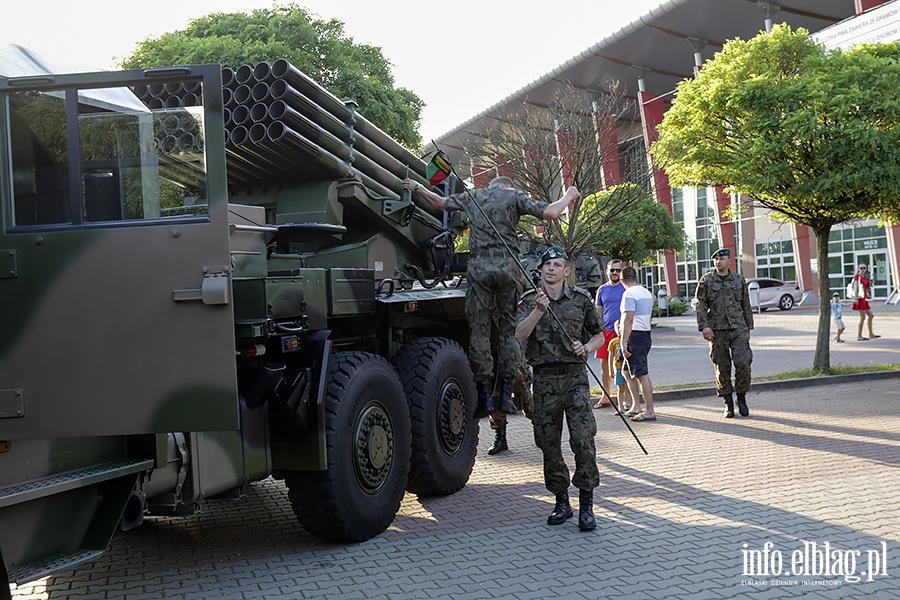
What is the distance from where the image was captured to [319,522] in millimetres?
5781

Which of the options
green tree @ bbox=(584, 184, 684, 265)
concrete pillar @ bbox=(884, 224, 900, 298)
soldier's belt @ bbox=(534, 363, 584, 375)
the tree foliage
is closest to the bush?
green tree @ bbox=(584, 184, 684, 265)

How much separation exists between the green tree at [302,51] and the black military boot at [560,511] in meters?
18.7

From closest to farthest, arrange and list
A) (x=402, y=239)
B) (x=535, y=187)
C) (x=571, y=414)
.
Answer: (x=571, y=414) → (x=402, y=239) → (x=535, y=187)

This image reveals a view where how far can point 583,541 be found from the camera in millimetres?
5941

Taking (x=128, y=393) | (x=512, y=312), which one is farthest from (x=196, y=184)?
(x=512, y=312)

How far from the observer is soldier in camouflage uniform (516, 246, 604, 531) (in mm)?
Result: 6207

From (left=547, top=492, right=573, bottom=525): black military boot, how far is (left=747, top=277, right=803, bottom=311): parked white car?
33642 millimetres

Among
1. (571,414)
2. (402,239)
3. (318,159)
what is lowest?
(571,414)

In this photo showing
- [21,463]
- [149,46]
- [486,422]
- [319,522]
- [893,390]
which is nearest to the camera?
[21,463]

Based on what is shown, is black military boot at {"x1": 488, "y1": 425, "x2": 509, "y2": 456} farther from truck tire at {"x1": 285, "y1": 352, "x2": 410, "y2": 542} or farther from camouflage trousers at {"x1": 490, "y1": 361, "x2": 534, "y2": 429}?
truck tire at {"x1": 285, "y1": 352, "x2": 410, "y2": 542}

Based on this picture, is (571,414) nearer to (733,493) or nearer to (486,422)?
(733,493)

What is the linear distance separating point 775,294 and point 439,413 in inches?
1343

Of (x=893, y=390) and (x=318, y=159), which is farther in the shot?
(x=893, y=390)

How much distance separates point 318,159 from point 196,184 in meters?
2.65
